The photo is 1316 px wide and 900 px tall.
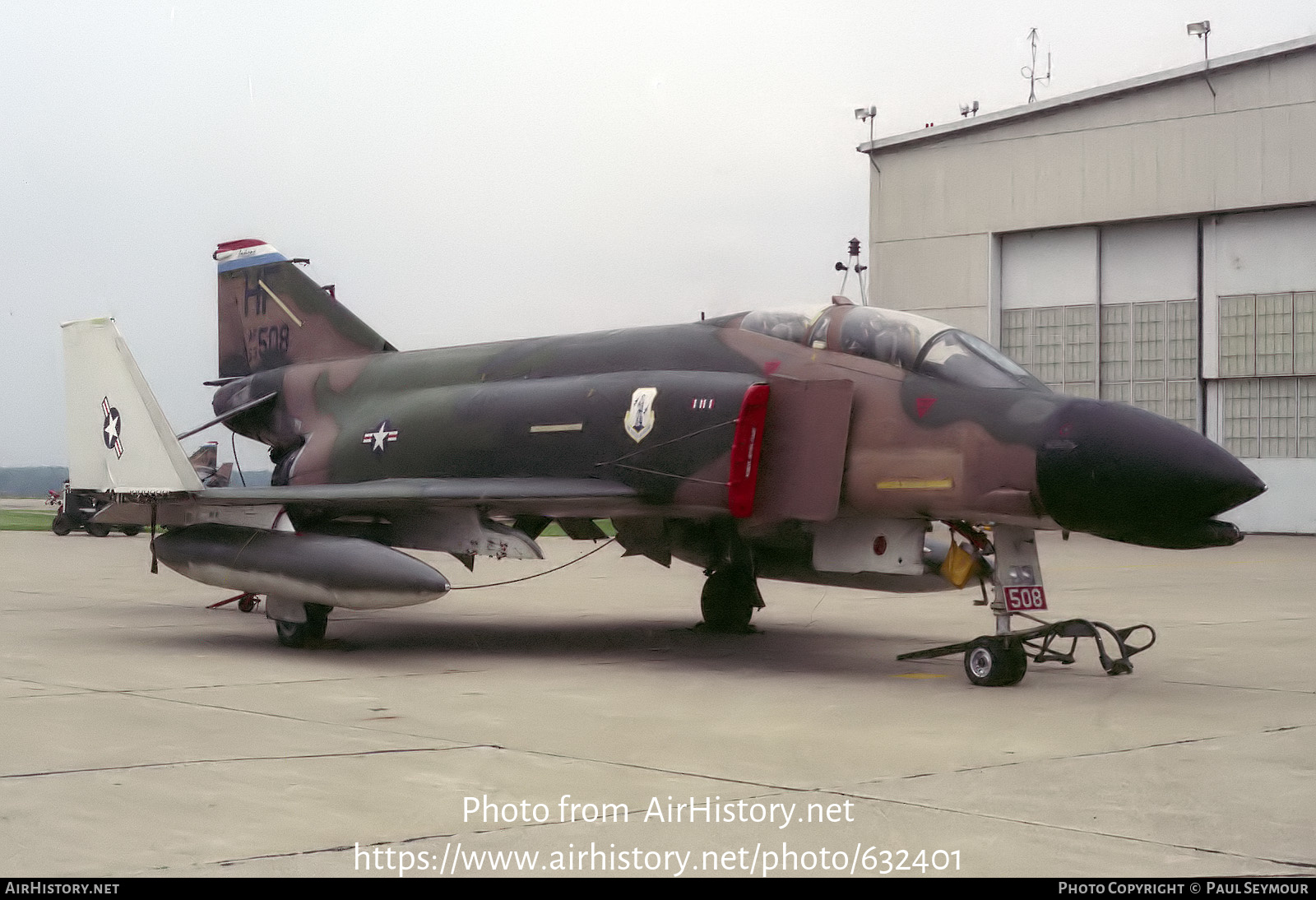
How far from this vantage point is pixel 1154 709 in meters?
7.56

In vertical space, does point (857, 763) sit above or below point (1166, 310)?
below

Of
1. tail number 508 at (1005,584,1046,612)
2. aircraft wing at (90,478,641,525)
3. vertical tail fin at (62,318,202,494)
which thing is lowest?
tail number 508 at (1005,584,1046,612)

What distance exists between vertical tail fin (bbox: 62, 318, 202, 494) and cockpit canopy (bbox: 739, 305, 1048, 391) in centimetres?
460

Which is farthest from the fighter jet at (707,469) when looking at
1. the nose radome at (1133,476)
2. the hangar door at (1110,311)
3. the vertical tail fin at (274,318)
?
the hangar door at (1110,311)

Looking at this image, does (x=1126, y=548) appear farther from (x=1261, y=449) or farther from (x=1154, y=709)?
(x=1154, y=709)

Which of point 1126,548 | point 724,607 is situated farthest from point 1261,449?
point 724,607

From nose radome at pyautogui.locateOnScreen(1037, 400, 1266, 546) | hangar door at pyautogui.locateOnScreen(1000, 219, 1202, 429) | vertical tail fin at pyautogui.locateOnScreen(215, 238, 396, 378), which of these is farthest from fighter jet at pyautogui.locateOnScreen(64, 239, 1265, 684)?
hangar door at pyautogui.locateOnScreen(1000, 219, 1202, 429)

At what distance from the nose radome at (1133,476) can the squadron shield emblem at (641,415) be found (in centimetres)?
290

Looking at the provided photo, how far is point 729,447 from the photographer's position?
9297 mm

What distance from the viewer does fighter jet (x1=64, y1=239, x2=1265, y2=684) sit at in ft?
26.5

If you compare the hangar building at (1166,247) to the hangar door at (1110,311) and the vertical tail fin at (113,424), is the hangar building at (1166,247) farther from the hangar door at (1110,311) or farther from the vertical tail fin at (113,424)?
the vertical tail fin at (113,424)

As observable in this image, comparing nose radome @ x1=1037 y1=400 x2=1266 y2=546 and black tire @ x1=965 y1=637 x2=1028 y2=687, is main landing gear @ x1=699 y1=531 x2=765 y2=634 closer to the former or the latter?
black tire @ x1=965 y1=637 x2=1028 y2=687

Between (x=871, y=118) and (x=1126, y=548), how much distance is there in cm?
1315

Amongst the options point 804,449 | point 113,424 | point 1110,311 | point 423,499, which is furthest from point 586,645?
point 1110,311
